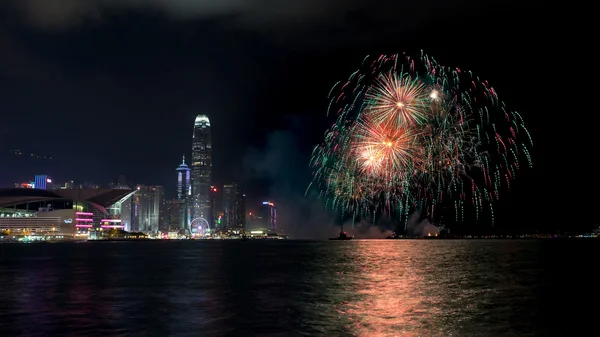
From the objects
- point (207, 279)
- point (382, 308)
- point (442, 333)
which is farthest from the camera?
point (207, 279)

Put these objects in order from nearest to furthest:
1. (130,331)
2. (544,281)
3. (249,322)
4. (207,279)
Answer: (130,331)
(249,322)
(544,281)
(207,279)

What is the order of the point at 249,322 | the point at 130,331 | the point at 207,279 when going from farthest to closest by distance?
the point at 207,279 → the point at 249,322 → the point at 130,331

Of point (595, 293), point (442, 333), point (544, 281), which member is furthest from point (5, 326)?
point (544, 281)

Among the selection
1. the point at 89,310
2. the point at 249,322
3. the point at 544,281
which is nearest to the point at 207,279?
the point at 89,310

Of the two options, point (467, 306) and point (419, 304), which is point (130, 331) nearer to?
point (419, 304)

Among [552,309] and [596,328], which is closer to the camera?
[596,328]

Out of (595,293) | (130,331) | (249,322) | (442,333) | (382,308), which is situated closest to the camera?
(442,333)

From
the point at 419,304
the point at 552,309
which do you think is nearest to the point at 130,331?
the point at 419,304

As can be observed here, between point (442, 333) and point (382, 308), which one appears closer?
point (442, 333)

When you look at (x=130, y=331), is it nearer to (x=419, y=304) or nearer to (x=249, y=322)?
(x=249, y=322)
